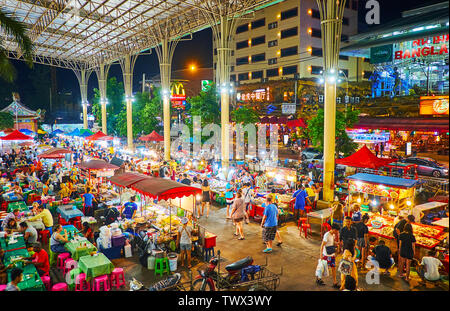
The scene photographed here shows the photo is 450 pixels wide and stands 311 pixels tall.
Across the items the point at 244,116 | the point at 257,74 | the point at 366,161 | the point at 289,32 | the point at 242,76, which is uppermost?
the point at 289,32

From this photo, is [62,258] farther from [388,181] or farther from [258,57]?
[258,57]

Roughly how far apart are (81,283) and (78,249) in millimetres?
1281

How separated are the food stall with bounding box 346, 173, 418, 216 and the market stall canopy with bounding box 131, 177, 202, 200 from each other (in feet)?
17.8

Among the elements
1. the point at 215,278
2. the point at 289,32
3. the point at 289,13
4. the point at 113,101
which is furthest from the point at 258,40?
the point at 215,278

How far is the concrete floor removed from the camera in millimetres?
7211

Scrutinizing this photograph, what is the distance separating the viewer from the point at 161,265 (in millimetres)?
7801

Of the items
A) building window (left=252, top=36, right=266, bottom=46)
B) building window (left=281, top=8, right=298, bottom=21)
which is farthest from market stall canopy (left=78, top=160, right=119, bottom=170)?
building window (left=252, top=36, right=266, bottom=46)

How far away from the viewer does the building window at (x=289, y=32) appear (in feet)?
135

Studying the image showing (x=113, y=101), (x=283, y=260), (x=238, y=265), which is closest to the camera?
(x=238, y=265)

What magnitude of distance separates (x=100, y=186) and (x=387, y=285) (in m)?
12.7

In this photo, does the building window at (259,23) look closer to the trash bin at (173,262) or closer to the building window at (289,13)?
the building window at (289,13)

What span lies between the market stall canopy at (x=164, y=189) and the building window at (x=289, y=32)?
37.4m

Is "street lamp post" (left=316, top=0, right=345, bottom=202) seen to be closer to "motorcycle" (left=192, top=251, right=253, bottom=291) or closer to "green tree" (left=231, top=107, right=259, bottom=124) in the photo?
"motorcycle" (left=192, top=251, right=253, bottom=291)

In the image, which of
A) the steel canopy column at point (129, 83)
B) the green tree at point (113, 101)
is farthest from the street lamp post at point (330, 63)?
the green tree at point (113, 101)
